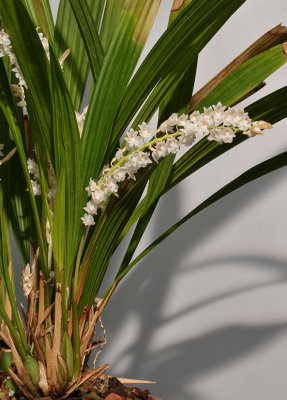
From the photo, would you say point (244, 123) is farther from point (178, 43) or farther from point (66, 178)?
point (66, 178)

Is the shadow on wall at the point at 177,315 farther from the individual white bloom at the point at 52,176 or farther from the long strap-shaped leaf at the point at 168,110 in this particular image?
the individual white bloom at the point at 52,176

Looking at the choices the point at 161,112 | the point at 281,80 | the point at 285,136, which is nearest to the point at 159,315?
the point at 285,136

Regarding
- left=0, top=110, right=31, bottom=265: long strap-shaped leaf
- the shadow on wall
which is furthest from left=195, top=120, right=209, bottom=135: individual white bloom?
the shadow on wall

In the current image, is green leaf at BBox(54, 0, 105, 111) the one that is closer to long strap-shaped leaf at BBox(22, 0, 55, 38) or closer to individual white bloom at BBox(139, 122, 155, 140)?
long strap-shaped leaf at BBox(22, 0, 55, 38)

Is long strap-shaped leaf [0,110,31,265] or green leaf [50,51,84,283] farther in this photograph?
long strap-shaped leaf [0,110,31,265]

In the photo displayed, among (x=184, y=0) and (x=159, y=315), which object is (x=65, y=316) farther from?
(x=159, y=315)

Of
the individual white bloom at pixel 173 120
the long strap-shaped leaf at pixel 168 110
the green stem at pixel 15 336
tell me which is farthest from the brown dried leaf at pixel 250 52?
the green stem at pixel 15 336
